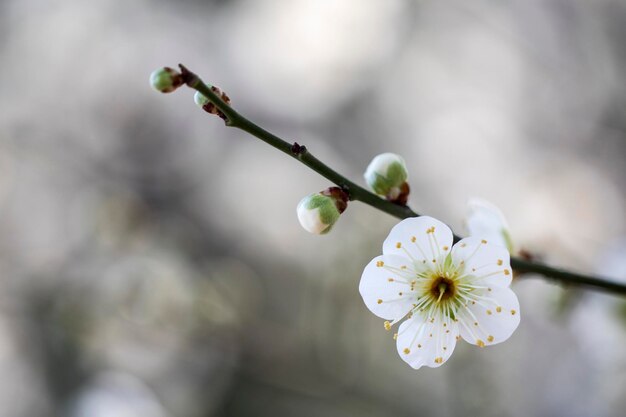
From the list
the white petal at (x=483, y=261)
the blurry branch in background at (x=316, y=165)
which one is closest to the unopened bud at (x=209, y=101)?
the blurry branch in background at (x=316, y=165)

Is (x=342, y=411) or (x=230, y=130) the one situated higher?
(x=230, y=130)

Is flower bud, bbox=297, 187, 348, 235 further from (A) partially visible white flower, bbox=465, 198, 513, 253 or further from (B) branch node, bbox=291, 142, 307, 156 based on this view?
(A) partially visible white flower, bbox=465, 198, 513, 253

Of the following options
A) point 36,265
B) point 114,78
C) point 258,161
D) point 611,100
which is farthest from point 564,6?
point 36,265

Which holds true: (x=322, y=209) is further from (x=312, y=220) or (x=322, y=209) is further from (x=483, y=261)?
(x=483, y=261)

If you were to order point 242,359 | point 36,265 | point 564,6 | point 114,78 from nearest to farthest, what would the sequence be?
point 242,359, point 564,6, point 36,265, point 114,78

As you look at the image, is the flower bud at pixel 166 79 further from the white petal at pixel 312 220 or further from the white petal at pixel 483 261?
the white petal at pixel 483 261

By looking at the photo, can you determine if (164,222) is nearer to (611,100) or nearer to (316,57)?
(316,57)

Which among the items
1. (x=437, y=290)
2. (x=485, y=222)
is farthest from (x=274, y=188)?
(x=437, y=290)
